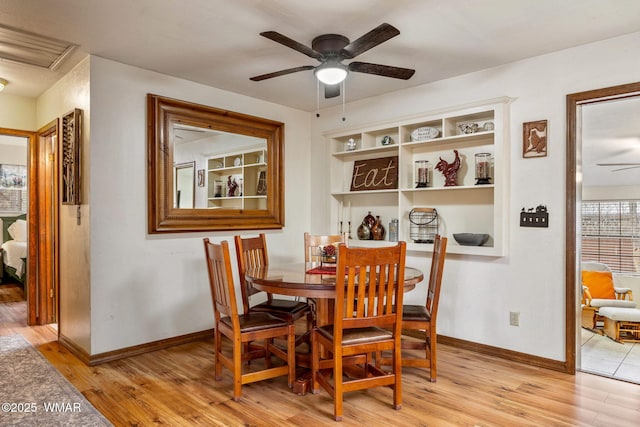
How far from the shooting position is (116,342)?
321 cm

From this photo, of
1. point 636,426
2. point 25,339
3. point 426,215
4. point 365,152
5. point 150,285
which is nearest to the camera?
point 636,426

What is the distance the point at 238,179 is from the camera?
13.6ft

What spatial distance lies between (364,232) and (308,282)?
1.99 meters

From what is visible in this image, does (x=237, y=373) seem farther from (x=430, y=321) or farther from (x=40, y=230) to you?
(x=40, y=230)

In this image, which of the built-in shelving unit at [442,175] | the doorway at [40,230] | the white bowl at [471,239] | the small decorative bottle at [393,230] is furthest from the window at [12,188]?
the white bowl at [471,239]

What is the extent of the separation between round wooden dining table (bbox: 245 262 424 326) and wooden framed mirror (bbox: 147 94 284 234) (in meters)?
1.14

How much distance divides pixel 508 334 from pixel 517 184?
1.23m

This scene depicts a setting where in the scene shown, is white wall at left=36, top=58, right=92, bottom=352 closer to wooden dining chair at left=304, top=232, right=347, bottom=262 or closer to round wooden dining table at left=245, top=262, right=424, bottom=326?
round wooden dining table at left=245, top=262, right=424, bottom=326

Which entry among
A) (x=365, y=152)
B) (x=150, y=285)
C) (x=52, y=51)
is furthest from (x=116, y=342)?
(x=365, y=152)

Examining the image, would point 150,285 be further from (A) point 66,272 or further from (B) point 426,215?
(B) point 426,215

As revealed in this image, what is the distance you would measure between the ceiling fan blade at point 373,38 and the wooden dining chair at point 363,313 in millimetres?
1179

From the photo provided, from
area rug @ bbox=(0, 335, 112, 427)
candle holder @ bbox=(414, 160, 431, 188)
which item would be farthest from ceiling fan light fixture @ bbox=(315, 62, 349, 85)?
area rug @ bbox=(0, 335, 112, 427)

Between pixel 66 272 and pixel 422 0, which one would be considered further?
pixel 66 272

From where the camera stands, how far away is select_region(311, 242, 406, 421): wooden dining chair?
220cm
